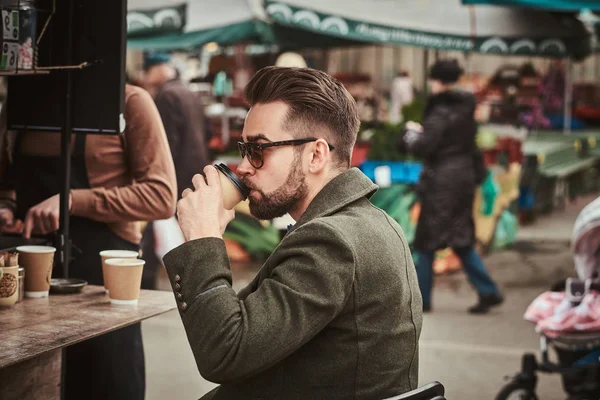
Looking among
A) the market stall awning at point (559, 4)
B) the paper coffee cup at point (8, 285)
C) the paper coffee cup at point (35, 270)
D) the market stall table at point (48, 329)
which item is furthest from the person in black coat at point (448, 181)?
the paper coffee cup at point (8, 285)

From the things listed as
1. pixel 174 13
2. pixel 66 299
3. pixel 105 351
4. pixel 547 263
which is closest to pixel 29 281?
pixel 66 299

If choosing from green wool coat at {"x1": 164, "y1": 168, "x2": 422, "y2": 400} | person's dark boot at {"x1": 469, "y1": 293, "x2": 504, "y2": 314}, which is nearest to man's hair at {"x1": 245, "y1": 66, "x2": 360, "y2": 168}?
green wool coat at {"x1": 164, "y1": 168, "x2": 422, "y2": 400}

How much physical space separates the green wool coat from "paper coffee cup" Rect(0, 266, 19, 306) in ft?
2.73

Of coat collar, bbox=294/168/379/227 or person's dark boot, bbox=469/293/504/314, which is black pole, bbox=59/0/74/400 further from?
person's dark boot, bbox=469/293/504/314

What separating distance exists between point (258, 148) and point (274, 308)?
1.61ft

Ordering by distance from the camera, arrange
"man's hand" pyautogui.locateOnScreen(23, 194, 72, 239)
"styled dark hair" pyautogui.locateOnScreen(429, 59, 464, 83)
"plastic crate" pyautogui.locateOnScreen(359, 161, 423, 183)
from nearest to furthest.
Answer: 1. "man's hand" pyautogui.locateOnScreen(23, 194, 72, 239)
2. "styled dark hair" pyautogui.locateOnScreen(429, 59, 464, 83)
3. "plastic crate" pyautogui.locateOnScreen(359, 161, 423, 183)

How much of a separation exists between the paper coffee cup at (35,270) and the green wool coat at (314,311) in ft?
3.13

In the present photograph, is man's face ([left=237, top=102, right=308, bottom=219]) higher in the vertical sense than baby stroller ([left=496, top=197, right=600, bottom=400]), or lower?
higher

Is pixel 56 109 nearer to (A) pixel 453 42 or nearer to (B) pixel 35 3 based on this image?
(B) pixel 35 3

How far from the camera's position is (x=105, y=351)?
386cm

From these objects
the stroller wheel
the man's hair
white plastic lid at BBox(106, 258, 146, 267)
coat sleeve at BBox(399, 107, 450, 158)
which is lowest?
the stroller wheel

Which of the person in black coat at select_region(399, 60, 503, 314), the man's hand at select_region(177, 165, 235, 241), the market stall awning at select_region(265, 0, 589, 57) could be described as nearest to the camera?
the man's hand at select_region(177, 165, 235, 241)

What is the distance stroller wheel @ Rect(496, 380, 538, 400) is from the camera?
5232 mm

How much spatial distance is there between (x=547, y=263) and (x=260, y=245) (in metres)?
3.49
